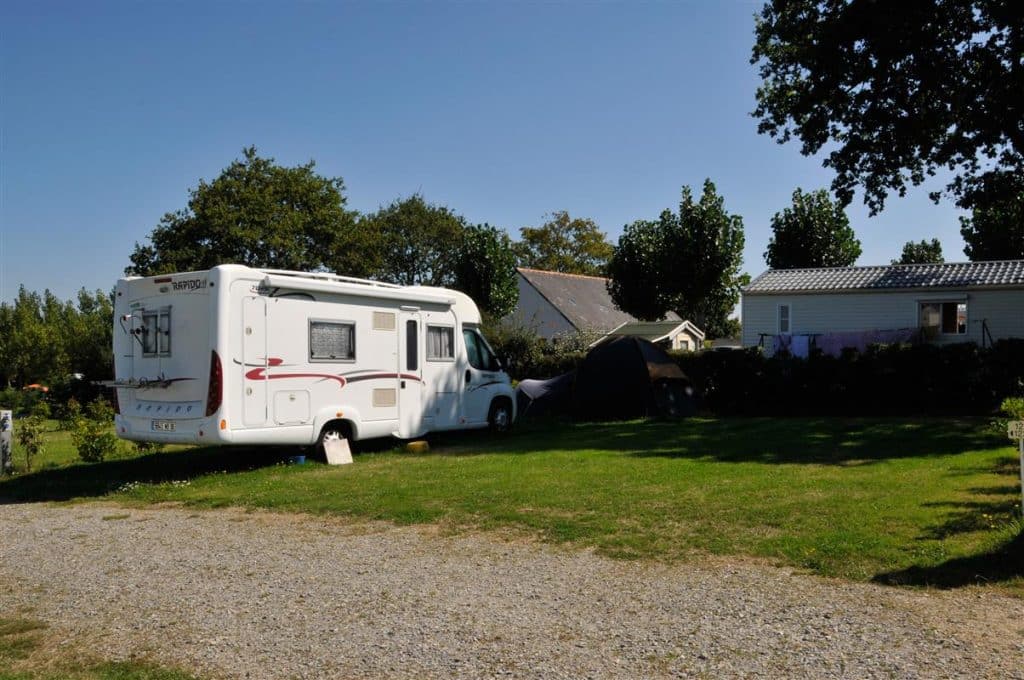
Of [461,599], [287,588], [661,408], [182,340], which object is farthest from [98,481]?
[661,408]

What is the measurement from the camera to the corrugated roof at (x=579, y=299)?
42.8 meters

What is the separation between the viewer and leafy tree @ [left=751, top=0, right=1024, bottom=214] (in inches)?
714

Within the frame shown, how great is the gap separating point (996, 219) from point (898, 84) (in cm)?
1837

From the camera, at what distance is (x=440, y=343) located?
582 inches

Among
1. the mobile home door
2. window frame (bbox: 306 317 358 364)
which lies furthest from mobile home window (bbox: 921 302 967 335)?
window frame (bbox: 306 317 358 364)

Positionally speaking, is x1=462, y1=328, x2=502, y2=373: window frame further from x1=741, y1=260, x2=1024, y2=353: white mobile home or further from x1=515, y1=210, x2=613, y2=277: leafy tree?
x1=515, y1=210, x2=613, y2=277: leafy tree

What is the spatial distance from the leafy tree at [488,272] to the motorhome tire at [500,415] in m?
24.2

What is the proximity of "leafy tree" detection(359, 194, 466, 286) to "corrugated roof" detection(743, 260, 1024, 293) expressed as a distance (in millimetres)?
30346

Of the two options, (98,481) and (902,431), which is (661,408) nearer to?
(902,431)

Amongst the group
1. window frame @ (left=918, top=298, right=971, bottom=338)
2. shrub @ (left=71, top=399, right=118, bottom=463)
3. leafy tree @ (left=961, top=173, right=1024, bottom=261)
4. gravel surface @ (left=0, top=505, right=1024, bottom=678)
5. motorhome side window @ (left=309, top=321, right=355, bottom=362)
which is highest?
leafy tree @ (left=961, top=173, right=1024, bottom=261)

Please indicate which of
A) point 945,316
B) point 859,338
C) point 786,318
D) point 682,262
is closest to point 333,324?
point 859,338

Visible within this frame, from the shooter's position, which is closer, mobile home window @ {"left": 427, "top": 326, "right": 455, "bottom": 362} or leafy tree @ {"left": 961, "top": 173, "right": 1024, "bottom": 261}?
mobile home window @ {"left": 427, "top": 326, "right": 455, "bottom": 362}

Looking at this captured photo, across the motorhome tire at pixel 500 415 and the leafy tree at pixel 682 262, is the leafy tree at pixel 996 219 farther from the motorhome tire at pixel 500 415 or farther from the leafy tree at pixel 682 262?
the motorhome tire at pixel 500 415

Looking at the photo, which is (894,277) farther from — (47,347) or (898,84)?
(47,347)
